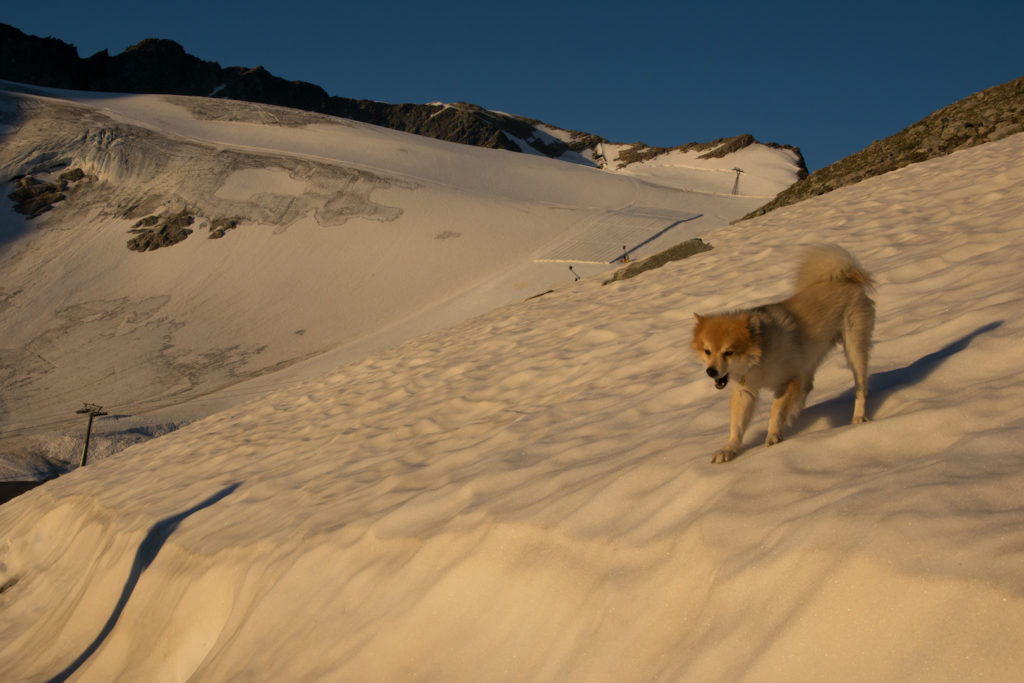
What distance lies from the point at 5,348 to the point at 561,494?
34.1m

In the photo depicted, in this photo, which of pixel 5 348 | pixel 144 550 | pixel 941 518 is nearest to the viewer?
pixel 941 518

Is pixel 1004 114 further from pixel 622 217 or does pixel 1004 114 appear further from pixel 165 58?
pixel 165 58

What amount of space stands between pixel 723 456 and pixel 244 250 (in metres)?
38.6

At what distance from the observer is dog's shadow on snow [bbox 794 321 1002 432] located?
12.4 feet

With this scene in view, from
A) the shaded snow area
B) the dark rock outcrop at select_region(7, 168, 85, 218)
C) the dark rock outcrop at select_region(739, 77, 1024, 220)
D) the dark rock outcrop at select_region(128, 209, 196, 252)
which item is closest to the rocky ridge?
the dark rock outcrop at select_region(7, 168, 85, 218)

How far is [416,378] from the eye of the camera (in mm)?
9945

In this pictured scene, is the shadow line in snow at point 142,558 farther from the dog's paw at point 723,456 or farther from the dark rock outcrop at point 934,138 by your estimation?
the dark rock outcrop at point 934,138

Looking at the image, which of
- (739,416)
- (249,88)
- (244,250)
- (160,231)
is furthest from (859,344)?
(249,88)

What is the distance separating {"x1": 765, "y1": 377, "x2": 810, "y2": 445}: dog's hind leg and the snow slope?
18.3 metres

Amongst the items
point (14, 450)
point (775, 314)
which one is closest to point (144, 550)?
point (775, 314)

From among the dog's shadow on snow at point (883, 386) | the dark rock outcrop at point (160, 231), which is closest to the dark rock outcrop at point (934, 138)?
the dog's shadow on snow at point (883, 386)

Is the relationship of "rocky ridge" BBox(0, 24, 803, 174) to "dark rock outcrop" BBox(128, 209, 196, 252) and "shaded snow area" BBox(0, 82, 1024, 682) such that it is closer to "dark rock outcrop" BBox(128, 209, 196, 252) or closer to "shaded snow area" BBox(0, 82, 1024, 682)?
"dark rock outcrop" BBox(128, 209, 196, 252)

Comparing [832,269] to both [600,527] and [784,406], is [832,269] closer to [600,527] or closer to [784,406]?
[784,406]

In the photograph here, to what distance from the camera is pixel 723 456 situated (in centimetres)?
347
